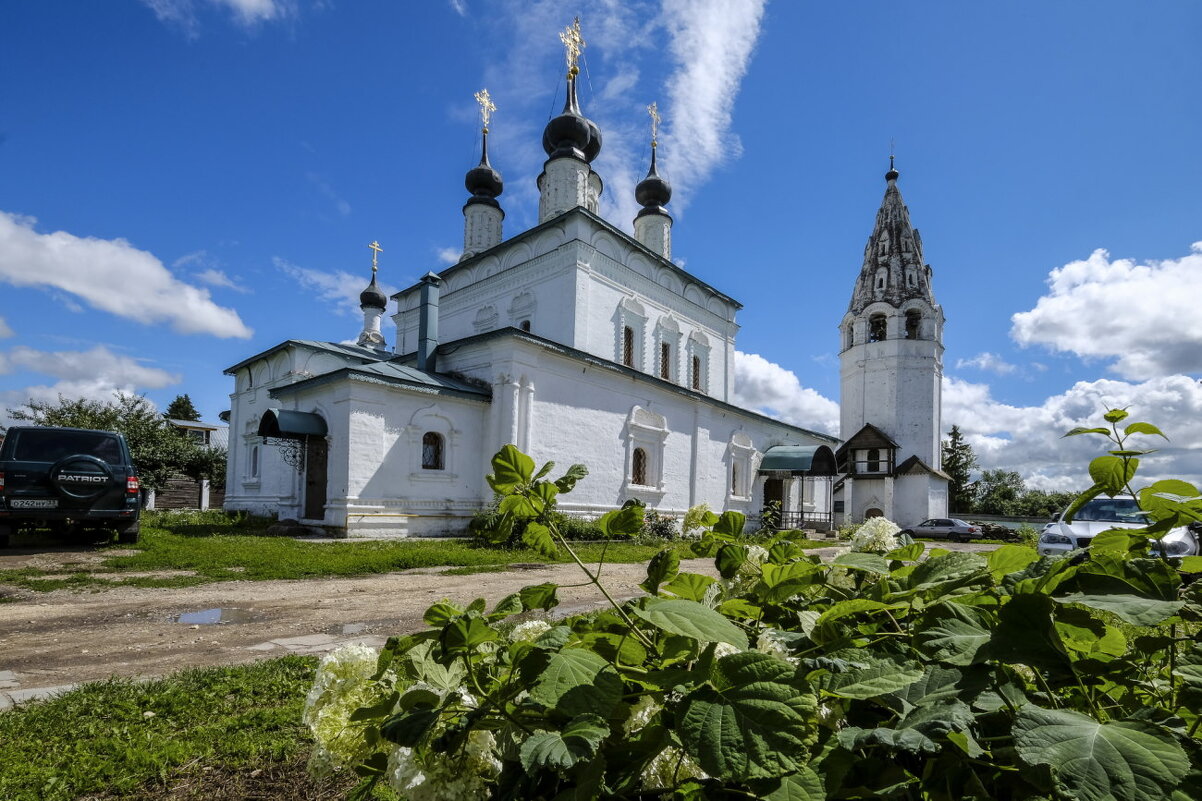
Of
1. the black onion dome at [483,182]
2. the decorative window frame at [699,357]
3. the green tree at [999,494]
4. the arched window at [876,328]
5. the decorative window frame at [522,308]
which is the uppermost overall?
the black onion dome at [483,182]

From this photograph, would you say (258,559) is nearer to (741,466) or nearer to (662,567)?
(662,567)

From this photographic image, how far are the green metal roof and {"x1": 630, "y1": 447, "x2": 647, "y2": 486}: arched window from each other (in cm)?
616

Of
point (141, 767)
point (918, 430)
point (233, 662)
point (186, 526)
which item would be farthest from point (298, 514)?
point (918, 430)

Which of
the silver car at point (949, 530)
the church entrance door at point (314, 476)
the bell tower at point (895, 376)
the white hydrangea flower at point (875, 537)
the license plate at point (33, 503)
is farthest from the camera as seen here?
the bell tower at point (895, 376)

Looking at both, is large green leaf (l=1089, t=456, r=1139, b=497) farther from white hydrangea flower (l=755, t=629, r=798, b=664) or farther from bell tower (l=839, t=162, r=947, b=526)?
bell tower (l=839, t=162, r=947, b=526)

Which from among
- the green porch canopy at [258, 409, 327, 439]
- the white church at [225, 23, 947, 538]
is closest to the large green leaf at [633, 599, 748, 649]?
the white church at [225, 23, 947, 538]

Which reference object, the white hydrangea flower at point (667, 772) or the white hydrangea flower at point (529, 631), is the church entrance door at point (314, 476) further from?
the white hydrangea flower at point (667, 772)

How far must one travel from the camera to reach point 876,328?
99.8ft

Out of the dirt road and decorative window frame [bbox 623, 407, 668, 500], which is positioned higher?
decorative window frame [bbox 623, 407, 668, 500]

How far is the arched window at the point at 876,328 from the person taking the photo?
98.6 feet

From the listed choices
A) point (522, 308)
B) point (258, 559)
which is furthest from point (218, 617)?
point (522, 308)

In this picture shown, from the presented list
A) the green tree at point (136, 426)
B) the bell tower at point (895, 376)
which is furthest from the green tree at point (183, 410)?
the bell tower at point (895, 376)

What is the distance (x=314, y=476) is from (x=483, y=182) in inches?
533

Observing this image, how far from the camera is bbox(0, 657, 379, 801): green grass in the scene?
2270 mm
